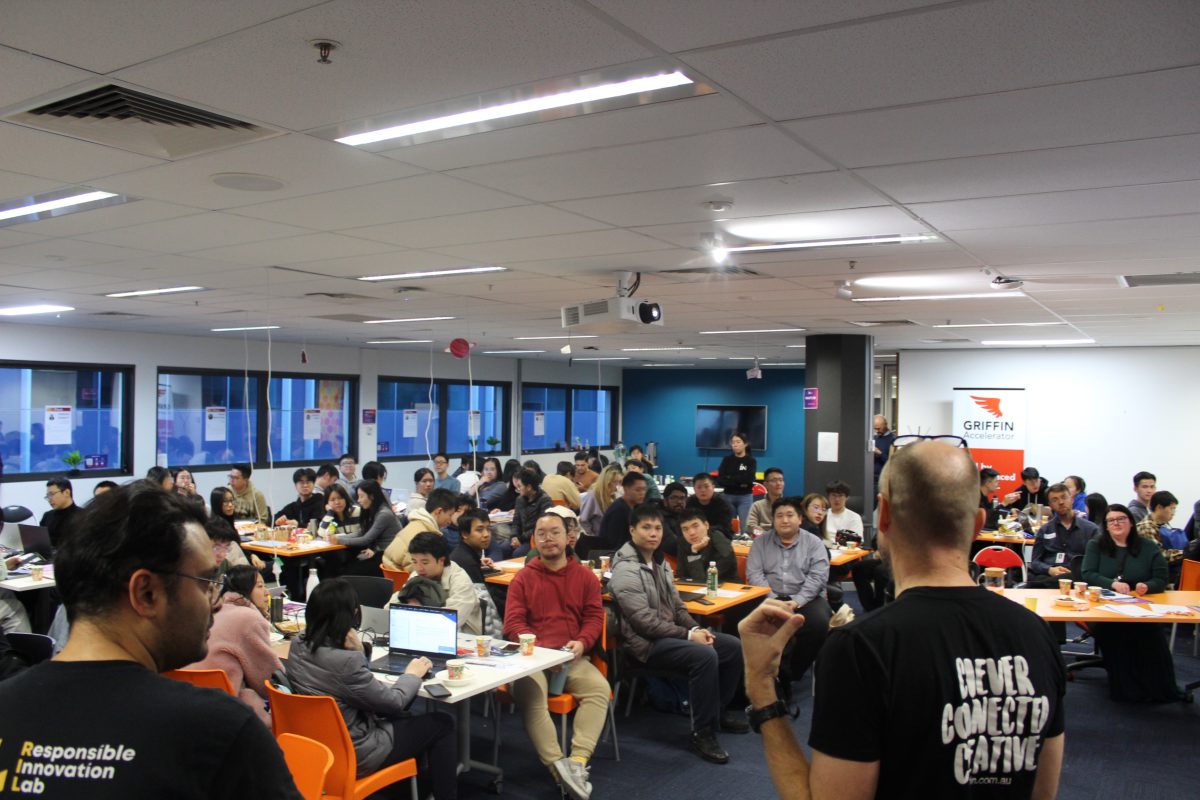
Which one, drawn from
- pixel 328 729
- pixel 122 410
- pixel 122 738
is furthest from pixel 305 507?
pixel 122 738

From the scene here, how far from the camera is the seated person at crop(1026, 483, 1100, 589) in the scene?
7.27 m

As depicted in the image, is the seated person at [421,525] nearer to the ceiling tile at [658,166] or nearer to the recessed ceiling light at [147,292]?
the recessed ceiling light at [147,292]

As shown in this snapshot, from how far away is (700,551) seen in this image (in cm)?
670

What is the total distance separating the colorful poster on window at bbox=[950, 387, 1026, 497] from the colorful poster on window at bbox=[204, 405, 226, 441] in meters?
10.8

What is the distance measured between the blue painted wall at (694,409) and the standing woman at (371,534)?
41.2 ft

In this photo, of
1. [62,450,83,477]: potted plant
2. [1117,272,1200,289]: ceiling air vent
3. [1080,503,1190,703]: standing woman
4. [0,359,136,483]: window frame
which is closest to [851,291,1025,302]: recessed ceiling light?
[1117,272,1200,289]: ceiling air vent

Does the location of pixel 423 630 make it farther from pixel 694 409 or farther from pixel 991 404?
pixel 694 409

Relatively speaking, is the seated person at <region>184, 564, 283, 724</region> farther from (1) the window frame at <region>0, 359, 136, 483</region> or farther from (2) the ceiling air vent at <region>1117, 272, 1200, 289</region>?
(1) the window frame at <region>0, 359, 136, 483</region>

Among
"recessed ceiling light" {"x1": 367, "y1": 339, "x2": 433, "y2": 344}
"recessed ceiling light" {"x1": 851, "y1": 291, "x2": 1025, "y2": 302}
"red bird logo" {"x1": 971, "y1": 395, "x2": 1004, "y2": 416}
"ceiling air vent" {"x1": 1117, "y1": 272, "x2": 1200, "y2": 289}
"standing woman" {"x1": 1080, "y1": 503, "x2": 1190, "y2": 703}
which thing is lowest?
"standing woman" {"x1": 1080, "y1": 503, "x2": 1190, "y2": 703}

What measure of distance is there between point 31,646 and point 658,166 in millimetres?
4010

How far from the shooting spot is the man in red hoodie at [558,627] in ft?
14.9

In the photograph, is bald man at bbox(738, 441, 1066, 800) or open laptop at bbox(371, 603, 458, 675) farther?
open laptop at bbox(371, 603, 458, 675)

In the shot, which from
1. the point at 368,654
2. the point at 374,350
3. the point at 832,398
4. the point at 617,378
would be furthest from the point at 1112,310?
the point at 617,378

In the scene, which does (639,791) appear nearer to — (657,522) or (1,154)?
(657,522)
